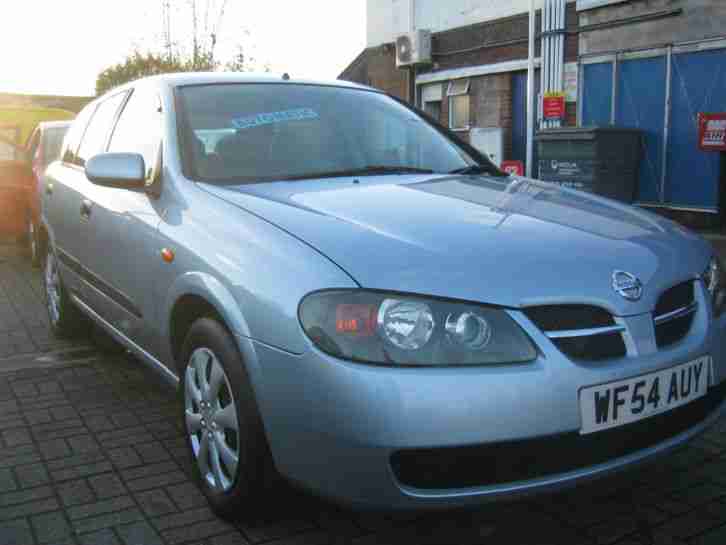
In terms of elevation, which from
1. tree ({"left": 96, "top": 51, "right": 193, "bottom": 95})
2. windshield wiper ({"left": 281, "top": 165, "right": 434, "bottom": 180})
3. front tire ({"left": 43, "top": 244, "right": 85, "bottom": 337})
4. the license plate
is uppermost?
tree ({"left": 96, "top": 51, "right": 193, "bottom": 95})

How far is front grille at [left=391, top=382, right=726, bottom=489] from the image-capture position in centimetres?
218

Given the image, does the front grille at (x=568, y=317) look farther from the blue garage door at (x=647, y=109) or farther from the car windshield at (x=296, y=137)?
the blue garage door at (x=647, y=109)

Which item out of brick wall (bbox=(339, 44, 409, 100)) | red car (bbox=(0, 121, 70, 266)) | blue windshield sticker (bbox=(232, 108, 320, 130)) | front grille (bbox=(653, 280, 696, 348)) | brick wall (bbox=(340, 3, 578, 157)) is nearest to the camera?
→ front grille (bbox=(653, 280, 696, 348))

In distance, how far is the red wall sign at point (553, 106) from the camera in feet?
44.6

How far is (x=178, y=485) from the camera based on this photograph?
10.3 ft

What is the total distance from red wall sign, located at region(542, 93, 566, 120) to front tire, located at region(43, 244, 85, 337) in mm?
9964

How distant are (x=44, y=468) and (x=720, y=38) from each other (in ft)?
33.8

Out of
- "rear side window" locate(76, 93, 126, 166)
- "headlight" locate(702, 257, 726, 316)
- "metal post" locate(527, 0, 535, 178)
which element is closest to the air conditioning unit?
"metal post" locate(527, 0, 535, 178)

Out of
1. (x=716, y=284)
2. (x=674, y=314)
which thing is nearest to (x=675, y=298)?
(x=674, y=314)

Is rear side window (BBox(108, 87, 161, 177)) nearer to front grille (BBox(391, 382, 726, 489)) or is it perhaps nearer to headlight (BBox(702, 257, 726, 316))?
front grille (BBox(391, 382, 726, 489))

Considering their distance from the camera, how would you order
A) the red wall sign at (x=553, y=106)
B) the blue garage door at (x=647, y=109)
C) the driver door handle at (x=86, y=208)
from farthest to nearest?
the red wall sign at (x=553, y=106)
the blue garage door at (x=647, y=109)
the driver door handle at (x=86, y=208)

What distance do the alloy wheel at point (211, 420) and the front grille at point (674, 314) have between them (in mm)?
1302

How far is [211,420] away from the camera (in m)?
2.82

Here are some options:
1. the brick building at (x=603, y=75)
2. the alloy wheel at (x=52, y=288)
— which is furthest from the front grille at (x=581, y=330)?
the brick building at (x=603, y=75)
